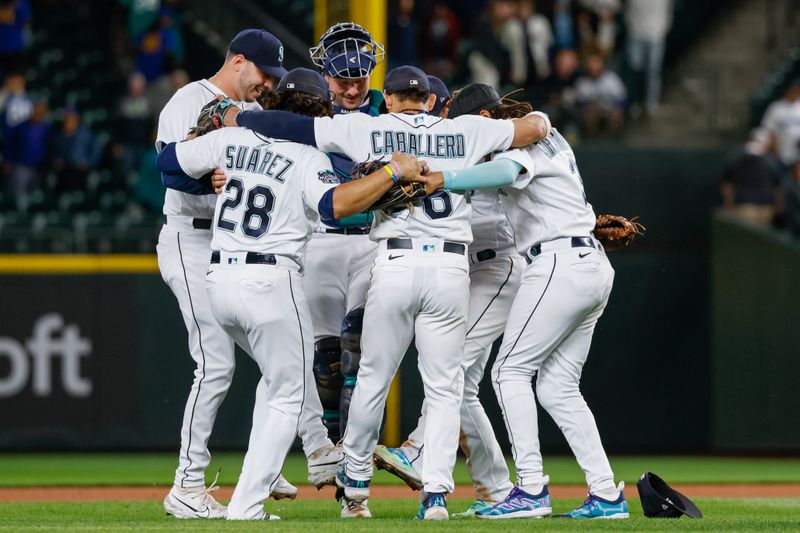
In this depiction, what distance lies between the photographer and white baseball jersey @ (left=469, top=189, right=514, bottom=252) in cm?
718

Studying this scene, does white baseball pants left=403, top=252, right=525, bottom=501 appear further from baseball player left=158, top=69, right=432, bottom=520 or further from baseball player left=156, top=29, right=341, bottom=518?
baseball player left=158, top=69, right=432, bottom=520

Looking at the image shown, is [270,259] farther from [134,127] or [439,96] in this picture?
[134,127]

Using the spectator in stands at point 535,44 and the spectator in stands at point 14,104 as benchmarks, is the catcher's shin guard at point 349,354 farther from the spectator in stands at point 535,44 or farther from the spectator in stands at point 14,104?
the spectator in stands at point 535,44

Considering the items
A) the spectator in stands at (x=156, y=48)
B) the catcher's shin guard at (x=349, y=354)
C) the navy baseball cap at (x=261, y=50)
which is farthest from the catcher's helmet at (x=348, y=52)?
the spectator in stands at (x=156, y=48)

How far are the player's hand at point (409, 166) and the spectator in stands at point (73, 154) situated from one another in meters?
7.23

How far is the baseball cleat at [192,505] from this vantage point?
22.0 ft

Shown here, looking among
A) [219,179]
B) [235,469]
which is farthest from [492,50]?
[219,179]

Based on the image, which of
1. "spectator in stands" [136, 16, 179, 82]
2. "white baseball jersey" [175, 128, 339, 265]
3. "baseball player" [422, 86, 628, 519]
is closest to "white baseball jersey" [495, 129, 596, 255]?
"baseball player" [422, 86, 628, 519]

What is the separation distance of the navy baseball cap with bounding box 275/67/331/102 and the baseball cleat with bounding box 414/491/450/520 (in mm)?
1886

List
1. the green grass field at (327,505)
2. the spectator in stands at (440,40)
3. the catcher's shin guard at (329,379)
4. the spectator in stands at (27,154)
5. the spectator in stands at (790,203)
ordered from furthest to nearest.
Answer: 1. the spectator in stands at (440,40)
2. the spectator in stands at (27,154)
3. the spectator in stands at (790,203)
4. the catcher's shin guard at (329,379)
5. the green grass field at (327,505)

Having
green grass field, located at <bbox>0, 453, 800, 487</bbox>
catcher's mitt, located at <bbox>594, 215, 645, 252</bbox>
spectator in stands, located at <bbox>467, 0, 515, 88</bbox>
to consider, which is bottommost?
green grass field, located at <bbox>0, 453, 800, 487</bbox>

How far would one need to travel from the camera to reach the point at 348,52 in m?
6.93

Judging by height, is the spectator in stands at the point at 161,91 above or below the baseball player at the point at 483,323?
above

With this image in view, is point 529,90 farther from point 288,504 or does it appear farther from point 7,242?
point 288,504
